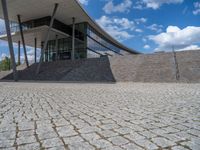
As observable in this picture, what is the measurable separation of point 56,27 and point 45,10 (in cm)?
438

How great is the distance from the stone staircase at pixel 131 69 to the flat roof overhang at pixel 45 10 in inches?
357

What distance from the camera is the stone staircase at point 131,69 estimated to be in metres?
19.8

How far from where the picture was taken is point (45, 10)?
1310 inches

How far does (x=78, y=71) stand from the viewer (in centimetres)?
2662

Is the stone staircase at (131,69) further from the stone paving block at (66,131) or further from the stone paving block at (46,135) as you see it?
the stone paving block at (46,135)

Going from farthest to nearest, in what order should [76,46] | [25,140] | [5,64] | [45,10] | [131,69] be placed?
[5,64]
[76,46]
[45,10]
[131,69]
[25,140]

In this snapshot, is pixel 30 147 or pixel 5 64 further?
pixel 5 64

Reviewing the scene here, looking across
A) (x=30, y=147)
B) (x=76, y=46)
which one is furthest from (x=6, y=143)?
(x=76, y=46)

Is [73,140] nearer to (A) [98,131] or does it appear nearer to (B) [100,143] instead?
(B) [100,143]

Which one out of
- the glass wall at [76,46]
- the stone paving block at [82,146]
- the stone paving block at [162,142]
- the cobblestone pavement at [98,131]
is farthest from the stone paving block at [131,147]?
the glass wall at [76,46]

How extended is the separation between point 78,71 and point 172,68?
39.7 ft

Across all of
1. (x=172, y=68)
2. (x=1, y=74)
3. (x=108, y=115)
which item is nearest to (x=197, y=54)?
(x=172, y=68)

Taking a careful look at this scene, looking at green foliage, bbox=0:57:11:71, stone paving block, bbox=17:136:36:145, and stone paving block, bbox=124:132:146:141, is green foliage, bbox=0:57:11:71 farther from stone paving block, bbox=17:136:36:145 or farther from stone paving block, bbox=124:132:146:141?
stone paving block, bbox=124:132:146:141

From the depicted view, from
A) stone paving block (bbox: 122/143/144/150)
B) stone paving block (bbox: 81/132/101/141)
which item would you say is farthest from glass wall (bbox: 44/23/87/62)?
stone paving block (bbox: 122/143/144/150)
